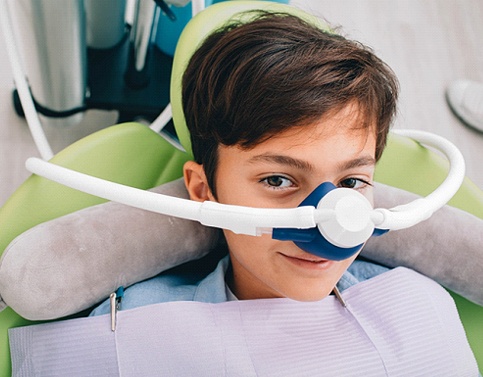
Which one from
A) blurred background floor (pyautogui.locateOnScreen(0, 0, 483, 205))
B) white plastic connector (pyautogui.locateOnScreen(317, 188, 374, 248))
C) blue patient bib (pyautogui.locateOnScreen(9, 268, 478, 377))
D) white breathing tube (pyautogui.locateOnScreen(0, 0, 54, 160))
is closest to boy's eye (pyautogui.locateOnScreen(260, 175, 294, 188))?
white plastic connector (pyautogui.locateOnScreen(317, 188, 374, 248))

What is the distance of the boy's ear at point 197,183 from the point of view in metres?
0.82

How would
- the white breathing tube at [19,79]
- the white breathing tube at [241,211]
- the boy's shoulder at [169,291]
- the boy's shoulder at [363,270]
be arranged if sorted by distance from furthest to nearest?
the white breathing tube at [19,79] → the boy's shoulder at [363,270] → the boy's shoulder at [169,291] → the white breathing tube at [241,211]

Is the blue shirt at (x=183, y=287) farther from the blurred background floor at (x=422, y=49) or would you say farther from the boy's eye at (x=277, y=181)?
the blurred background floor at (x=422, y=49)

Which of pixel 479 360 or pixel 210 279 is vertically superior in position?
pixel 210 279

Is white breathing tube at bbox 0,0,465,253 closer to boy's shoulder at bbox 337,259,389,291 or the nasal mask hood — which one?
the nasal mask hood

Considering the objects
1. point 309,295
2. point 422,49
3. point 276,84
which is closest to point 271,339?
point 309,295

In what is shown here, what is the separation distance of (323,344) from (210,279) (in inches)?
7.9

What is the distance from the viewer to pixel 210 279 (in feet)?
2.83

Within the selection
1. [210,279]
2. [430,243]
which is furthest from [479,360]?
[210,279]

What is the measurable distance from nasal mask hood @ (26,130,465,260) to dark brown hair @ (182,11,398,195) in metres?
0.12

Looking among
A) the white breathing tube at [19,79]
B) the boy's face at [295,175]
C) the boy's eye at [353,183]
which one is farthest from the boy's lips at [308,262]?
the white breathing tube at [19,79]

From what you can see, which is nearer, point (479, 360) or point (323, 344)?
point (323, 344)

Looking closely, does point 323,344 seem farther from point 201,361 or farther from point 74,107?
point 74,107

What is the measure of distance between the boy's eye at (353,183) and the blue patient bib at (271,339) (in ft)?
0.69
